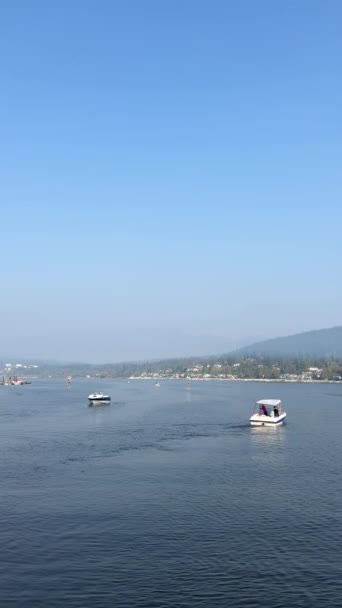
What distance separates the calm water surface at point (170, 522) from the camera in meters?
28.2

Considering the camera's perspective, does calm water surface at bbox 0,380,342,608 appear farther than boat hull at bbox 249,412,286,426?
No

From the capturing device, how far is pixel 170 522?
38.4 meters

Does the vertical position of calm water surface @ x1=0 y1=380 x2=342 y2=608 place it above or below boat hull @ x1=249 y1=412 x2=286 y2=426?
below

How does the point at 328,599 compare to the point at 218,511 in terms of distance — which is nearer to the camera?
the point at 328,599

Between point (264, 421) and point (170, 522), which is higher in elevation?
point (264, 421)

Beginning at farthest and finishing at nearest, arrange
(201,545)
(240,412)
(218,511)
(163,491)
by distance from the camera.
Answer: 1. (240,412)
2. (163,491)
3. (218,511)
4. (201,545)

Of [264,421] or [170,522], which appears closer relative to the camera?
[170,522]

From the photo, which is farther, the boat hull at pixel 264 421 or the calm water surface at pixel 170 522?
the boat hull at pixel 264 421

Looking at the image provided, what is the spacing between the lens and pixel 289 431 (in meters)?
86.6

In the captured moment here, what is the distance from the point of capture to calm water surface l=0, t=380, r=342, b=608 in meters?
28.2

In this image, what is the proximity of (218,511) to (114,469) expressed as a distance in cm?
1667

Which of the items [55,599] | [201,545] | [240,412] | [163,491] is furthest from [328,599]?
[240,412]

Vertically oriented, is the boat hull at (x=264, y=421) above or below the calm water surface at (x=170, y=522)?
above

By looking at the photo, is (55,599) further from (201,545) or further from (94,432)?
(94,432)
